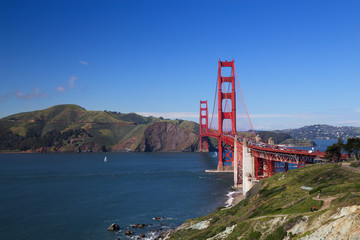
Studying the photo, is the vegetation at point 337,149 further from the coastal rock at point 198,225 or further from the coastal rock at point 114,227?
the coastal rock at point 114,227

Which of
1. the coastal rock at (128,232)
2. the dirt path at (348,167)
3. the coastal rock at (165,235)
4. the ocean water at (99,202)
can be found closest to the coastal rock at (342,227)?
the dirt path at (348,167)

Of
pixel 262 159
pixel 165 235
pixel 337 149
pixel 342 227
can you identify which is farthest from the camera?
pixel 262 159

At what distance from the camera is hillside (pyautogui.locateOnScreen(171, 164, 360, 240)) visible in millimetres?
18161

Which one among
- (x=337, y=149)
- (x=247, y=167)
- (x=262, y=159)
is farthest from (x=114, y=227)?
(x=337, y=149)

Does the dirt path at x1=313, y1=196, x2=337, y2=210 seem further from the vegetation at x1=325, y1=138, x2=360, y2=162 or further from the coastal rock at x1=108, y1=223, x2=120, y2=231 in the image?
the coastal rock at x1=108, y1=223, x2=120, y2=231

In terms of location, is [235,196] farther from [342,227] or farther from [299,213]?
[342,227]

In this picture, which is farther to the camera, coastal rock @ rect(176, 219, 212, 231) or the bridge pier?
the bridge pier

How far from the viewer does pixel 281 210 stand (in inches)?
1027

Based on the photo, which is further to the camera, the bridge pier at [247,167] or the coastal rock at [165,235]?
the bridge pier at [247,167]

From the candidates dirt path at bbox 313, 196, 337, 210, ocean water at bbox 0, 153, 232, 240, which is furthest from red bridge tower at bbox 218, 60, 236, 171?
dirt path at bbox 313, 196, 337, 210

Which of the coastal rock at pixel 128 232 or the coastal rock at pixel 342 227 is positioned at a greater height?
the coastal rock at pixel 342 227

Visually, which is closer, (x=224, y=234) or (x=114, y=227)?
(x=224, y=234)

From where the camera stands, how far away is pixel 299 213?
23.4m

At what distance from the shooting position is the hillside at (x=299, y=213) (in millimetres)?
18161
